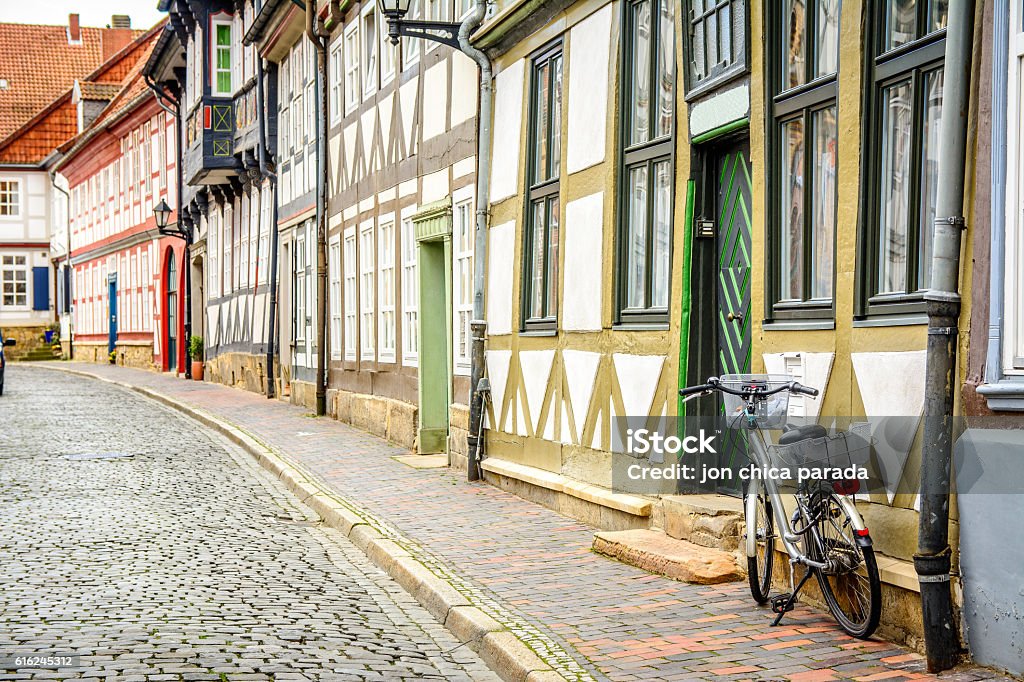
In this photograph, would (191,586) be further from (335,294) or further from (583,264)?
(335,294)

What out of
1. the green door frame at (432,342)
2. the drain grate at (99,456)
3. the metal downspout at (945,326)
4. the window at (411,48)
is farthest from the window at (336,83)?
the metal downspout at (945,326)

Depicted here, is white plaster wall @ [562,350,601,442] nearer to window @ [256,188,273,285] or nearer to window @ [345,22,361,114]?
window @ [345,22,361,114]

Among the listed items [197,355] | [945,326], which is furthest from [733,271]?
[197,355]

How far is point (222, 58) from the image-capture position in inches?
1192

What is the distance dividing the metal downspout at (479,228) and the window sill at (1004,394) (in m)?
7.56

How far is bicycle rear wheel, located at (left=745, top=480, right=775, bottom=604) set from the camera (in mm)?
6871

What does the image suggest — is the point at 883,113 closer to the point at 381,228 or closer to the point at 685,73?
the point at 685,73

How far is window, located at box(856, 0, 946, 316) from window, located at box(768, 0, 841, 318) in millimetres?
377

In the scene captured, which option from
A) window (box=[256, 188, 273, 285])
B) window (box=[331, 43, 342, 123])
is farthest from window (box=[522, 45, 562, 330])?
window (box=[256, 188, 273, 285])

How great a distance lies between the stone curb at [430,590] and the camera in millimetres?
6027

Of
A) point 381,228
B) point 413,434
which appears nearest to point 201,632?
point 413,434

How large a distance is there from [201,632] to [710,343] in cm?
371

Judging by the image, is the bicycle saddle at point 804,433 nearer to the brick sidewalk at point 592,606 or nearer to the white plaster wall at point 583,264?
the brick sidewalk at point 592,606

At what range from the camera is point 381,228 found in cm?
1762
